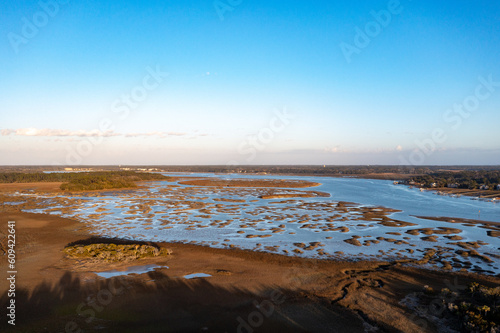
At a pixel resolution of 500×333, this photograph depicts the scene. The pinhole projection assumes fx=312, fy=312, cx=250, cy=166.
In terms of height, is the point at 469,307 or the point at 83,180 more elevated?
the point at 83,180

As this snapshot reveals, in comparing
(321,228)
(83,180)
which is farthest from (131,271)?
(83,180)

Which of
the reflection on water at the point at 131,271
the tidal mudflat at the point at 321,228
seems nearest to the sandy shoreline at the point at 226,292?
the reflection on water at the point at 131,271

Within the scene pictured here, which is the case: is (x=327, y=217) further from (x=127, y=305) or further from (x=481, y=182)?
(x=481, y=182)

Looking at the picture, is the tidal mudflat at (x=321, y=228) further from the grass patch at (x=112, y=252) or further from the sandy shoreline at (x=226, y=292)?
the grass patch at (x=112, y=252)

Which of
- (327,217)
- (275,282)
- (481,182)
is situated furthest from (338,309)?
(481,182)

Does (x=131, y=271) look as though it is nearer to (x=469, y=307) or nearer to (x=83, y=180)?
(x=469, y=307)

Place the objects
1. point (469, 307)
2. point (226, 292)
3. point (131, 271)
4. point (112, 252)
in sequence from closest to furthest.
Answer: point (469, 307)
point (226, 292)
point (131, 271)
point (112, 252)

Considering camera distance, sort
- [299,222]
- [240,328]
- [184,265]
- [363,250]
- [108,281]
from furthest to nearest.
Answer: [299,222], [363,250], [184,265], [108,281], [240,328]
